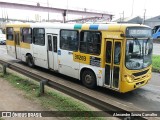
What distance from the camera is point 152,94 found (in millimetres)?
8648

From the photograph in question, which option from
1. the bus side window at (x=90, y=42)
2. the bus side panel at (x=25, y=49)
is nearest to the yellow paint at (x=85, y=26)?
the bus side window at (x=90, y=42)

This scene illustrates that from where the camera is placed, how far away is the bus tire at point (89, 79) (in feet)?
29.0

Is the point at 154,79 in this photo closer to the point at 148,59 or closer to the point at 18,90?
the point at 148,59

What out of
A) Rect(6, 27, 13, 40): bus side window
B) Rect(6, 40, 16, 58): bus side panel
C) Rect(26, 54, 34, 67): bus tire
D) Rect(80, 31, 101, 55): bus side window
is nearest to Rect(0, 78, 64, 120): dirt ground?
Rect(80, 31, 101, 55): bus side window

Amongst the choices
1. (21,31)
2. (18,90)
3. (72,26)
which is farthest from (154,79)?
(21,31)

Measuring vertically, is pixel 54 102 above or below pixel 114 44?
below

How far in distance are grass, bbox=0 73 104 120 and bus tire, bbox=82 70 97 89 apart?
1594 millimetres

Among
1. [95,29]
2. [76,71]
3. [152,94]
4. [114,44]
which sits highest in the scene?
[95,29]

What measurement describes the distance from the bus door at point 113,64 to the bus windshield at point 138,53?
1.10 feet

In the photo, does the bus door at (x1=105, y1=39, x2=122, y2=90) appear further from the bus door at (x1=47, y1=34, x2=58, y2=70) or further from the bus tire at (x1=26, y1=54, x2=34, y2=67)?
the bus tire at (x1=26, y1=54, x2=34, y2=67)

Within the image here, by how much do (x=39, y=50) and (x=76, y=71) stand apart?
132 inches

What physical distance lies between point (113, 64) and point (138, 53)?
3.48ft

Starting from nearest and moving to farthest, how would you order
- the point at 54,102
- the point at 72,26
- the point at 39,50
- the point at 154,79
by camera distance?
the point at 54,102 < the point at 72,26 < the point at 154,79 < the point at 39,50

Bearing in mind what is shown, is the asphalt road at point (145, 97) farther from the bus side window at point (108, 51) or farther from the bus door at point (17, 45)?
the bus door at point (17, 45)
